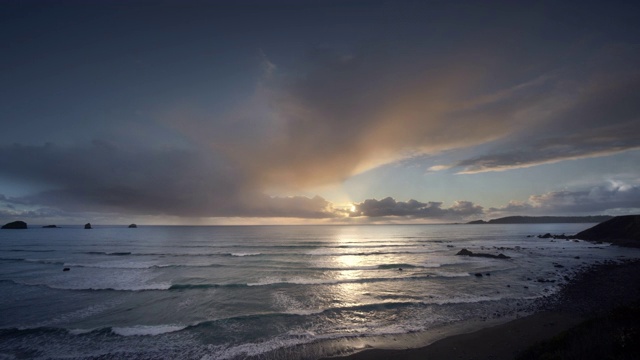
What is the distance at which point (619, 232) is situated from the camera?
213ft

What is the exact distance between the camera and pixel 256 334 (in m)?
14.8

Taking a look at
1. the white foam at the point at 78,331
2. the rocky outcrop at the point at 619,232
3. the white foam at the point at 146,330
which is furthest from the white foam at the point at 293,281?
the rocky outcrop at the point at 619,232

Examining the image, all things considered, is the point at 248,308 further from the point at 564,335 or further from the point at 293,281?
the point at 564,335

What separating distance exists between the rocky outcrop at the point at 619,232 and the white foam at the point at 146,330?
86217 millimetres

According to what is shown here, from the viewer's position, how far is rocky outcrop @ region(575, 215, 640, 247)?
5855cm

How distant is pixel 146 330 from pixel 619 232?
335ft

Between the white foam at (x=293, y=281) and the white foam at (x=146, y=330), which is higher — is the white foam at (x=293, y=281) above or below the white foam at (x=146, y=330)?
below

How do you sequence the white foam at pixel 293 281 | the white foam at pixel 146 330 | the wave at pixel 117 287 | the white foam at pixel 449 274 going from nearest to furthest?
the white foam at pixel 146 330
the wave at pixel 117 287
the white foam at pixel 293 281
the white foam at pixel 449 274

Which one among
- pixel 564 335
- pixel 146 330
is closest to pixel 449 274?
pixel 564 335

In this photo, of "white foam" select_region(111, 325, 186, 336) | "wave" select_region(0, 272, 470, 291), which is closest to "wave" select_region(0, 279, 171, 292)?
"wave" select_region(0, 272, 470, 291)

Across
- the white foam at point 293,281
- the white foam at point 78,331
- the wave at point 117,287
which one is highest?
the white foam at point 78,331

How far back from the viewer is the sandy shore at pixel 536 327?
468 inches

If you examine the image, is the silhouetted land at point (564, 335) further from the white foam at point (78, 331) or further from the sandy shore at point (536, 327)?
the white foam at point (78, 331)

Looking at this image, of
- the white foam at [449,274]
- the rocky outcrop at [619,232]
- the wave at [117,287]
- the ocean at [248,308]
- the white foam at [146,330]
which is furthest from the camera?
the rocky outcrop at [619,232]
